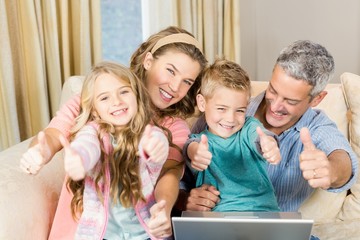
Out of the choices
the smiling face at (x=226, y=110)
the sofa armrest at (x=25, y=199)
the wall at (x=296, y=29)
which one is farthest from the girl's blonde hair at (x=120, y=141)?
the wall at (x=296, y=29)

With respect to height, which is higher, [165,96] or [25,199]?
[165,96]

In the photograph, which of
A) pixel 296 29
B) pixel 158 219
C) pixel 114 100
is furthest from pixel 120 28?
pixel 158 219

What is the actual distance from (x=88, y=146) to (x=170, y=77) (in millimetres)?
492

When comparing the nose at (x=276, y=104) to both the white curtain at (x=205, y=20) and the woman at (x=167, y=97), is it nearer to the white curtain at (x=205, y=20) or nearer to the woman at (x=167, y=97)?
the woman at (x=167, y=97)

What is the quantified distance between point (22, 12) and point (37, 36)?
0.12 m

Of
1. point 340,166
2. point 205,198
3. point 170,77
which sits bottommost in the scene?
point 205,198

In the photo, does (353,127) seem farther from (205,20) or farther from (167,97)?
(205,20)

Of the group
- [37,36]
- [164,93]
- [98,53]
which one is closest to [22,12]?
[37,36]

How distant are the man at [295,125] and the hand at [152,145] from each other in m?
0.19

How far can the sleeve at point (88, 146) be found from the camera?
3.83 ft

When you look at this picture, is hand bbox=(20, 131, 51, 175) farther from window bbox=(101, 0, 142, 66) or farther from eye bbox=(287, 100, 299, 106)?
window bbox=(101, 0, 142, 66)

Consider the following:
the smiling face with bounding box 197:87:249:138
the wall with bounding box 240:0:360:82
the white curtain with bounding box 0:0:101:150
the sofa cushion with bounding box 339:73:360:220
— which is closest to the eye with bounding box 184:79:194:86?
the smiling face with bounding box 197:87:249:138

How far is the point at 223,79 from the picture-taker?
1.51 m

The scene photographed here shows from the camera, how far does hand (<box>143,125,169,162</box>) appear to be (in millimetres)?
1193
